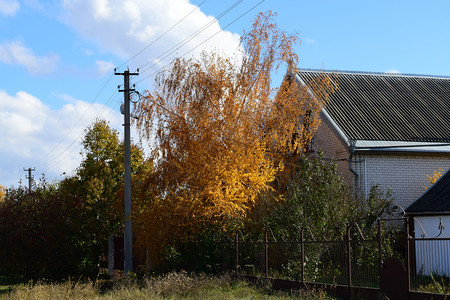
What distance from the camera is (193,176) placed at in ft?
69.4

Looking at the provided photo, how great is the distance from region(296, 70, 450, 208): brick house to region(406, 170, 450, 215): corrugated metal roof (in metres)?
1.91

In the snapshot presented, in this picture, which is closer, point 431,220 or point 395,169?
point 431,220

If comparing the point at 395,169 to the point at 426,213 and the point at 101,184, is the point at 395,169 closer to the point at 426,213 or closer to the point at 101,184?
the point at 426,213

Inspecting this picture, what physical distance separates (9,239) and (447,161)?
17217mm

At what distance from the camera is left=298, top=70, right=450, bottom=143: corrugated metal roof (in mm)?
24672

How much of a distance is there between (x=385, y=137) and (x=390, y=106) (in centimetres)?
366

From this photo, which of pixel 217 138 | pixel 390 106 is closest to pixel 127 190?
pixel 217 138

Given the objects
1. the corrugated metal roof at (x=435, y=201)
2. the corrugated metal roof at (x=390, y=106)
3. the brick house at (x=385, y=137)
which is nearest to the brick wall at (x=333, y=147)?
the brick house at (x=385, y=137)

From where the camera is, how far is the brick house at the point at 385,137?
2358cm

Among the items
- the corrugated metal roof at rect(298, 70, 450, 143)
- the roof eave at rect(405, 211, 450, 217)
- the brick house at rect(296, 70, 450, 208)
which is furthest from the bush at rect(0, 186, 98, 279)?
the roof eave at rect(405, 211, 450, 217)

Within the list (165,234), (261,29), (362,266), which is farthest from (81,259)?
(362,266)

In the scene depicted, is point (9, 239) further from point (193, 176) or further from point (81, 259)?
point (193, 176)

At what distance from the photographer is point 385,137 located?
79.0 feet

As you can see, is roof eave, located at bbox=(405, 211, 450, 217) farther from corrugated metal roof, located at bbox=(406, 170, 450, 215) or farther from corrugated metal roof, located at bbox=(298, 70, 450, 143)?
corrugated metal roof, located at bbox=(298, 70, 450, 143)
